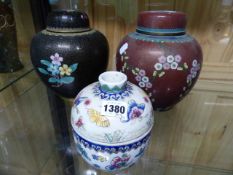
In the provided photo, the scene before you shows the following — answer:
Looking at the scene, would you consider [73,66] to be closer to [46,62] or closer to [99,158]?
[46,62]

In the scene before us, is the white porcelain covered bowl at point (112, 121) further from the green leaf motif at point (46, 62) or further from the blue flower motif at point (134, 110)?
the green leaf motif at point (46, 62)

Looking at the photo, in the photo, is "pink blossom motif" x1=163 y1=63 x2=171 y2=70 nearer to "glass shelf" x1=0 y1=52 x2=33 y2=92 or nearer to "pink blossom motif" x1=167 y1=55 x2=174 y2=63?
"pink blossom motif" x1=167 y1=55 x2=174 y2=63

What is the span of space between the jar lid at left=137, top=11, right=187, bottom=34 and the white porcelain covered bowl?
0.11 meters

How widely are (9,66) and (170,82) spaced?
38cm

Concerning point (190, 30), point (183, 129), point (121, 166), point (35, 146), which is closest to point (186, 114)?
point (183, 129)

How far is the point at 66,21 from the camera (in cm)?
39

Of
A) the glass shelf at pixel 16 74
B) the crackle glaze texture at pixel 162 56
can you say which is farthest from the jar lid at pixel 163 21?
the glass shelf at pixel 16 74

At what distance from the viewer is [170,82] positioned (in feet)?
1.21

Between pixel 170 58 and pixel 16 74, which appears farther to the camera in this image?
pixel 16 74

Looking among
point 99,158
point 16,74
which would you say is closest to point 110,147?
Answer: point 99,158

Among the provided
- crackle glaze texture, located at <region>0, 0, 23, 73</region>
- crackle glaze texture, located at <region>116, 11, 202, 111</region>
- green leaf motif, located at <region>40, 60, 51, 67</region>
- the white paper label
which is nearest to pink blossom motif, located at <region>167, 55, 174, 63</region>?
crackle glaze texture, located at <region>116, 11, 202, 111</region>

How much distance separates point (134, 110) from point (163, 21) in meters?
0.17

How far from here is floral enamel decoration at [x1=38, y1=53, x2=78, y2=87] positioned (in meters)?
0.38

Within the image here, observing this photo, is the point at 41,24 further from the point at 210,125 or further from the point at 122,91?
the point at 210,125
